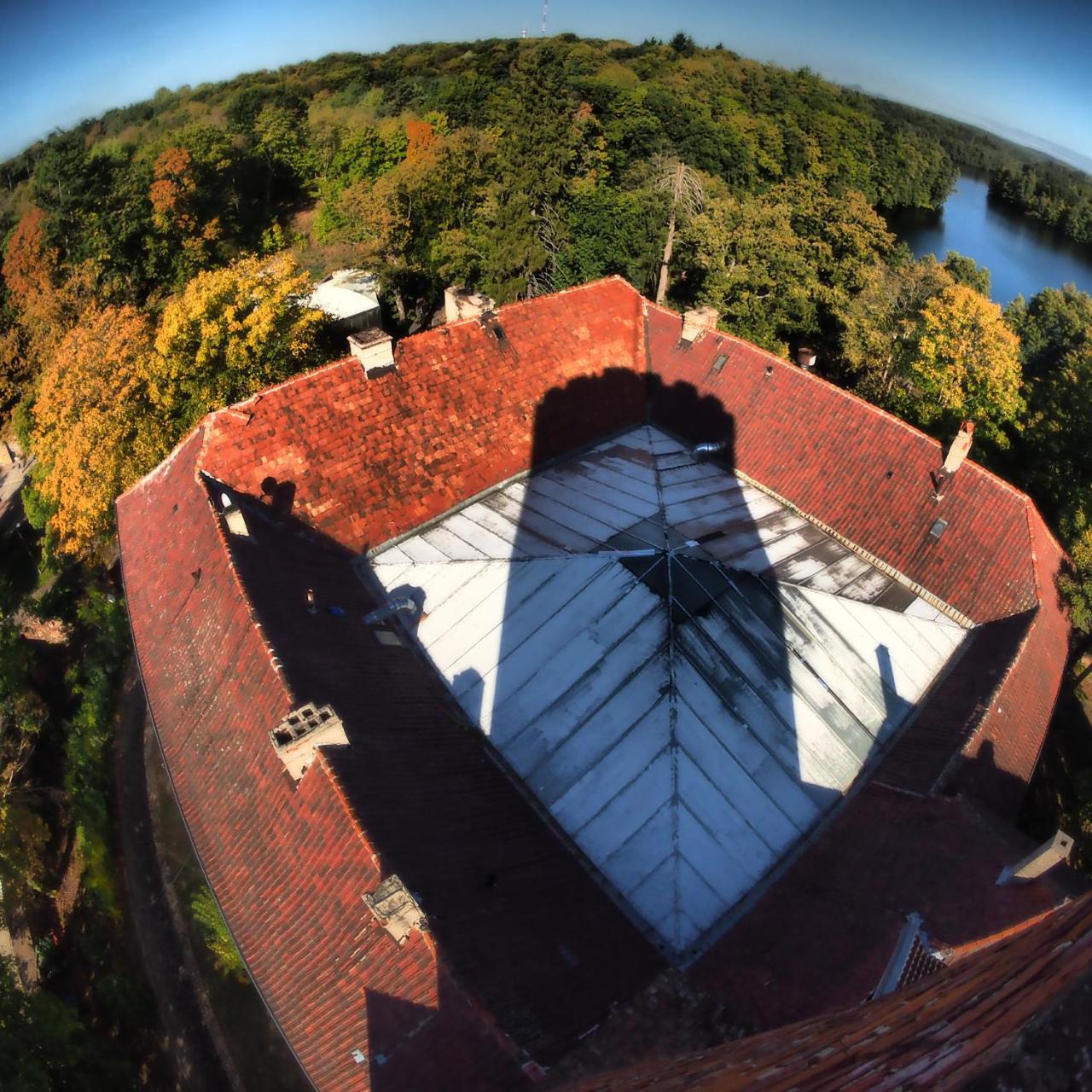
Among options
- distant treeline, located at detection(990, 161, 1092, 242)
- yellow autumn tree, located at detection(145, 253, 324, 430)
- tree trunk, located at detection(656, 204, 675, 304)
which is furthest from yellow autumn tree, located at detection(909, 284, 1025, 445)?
distant treeline, located at detection(990, 161, 1092, 242)

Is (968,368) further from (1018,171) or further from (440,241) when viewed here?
(1018,171)

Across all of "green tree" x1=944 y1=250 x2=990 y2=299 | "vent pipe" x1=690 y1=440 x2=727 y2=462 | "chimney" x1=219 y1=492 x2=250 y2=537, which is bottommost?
"vent pipe" x1=690 y1=440 x2=727 y2=462

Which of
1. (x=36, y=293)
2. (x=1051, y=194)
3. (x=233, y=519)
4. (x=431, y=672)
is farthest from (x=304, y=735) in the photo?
(x=1051, y=194)

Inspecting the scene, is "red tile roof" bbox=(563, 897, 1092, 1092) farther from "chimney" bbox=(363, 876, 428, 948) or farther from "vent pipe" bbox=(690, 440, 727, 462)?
"vent pipe" bbox=(690, 440, 727, 462)

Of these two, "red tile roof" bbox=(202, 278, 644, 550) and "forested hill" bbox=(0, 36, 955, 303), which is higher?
"forested hill" bbox=(0, 36, 955, 303)

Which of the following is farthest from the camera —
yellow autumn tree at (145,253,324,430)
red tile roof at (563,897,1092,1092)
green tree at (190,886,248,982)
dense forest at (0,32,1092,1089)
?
yellow autumn tree at (145,253,324,430)
